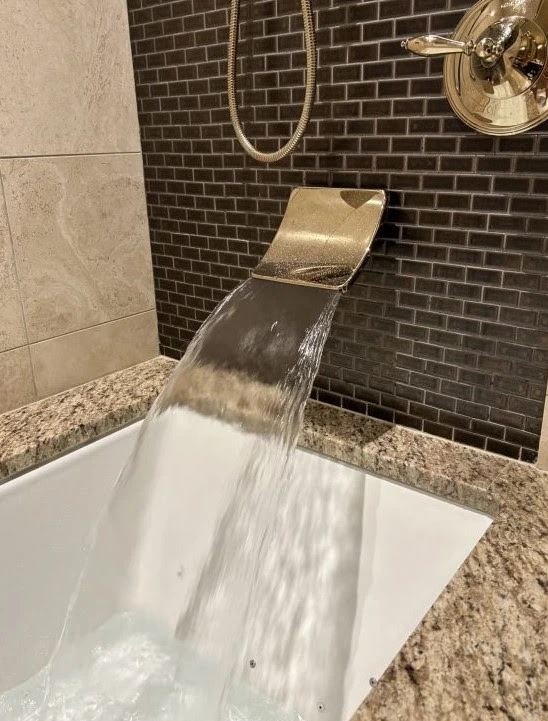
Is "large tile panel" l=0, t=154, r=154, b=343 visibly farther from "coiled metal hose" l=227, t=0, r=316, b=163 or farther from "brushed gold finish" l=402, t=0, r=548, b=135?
"brushed gold finish" l=402, t=0, r=548, b=135

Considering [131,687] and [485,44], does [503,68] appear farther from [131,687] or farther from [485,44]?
[131,687]

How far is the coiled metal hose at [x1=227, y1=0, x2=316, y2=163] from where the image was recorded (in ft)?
3.31

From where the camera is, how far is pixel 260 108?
1.23m

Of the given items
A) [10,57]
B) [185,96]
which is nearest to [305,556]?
[185,96]

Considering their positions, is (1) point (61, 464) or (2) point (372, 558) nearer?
(2) point (372, 558)

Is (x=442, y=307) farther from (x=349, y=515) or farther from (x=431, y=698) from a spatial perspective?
(x=431, y=698)

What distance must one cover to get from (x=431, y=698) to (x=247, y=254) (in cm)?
93

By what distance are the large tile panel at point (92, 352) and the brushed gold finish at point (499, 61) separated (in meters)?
0.92

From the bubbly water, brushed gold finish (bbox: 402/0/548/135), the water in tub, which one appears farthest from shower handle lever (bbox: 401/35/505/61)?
the bubbly water

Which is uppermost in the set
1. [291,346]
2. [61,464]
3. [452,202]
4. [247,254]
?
[452,202]

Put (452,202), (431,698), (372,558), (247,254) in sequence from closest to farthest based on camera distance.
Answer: (431,698), (452,202), (372,558), (247,254)

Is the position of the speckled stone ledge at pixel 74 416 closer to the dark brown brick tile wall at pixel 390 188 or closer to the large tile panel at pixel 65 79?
the dark brown brick tile wall at pixel 390 188

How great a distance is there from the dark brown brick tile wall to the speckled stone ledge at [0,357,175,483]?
31cm

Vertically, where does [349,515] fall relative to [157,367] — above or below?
below
